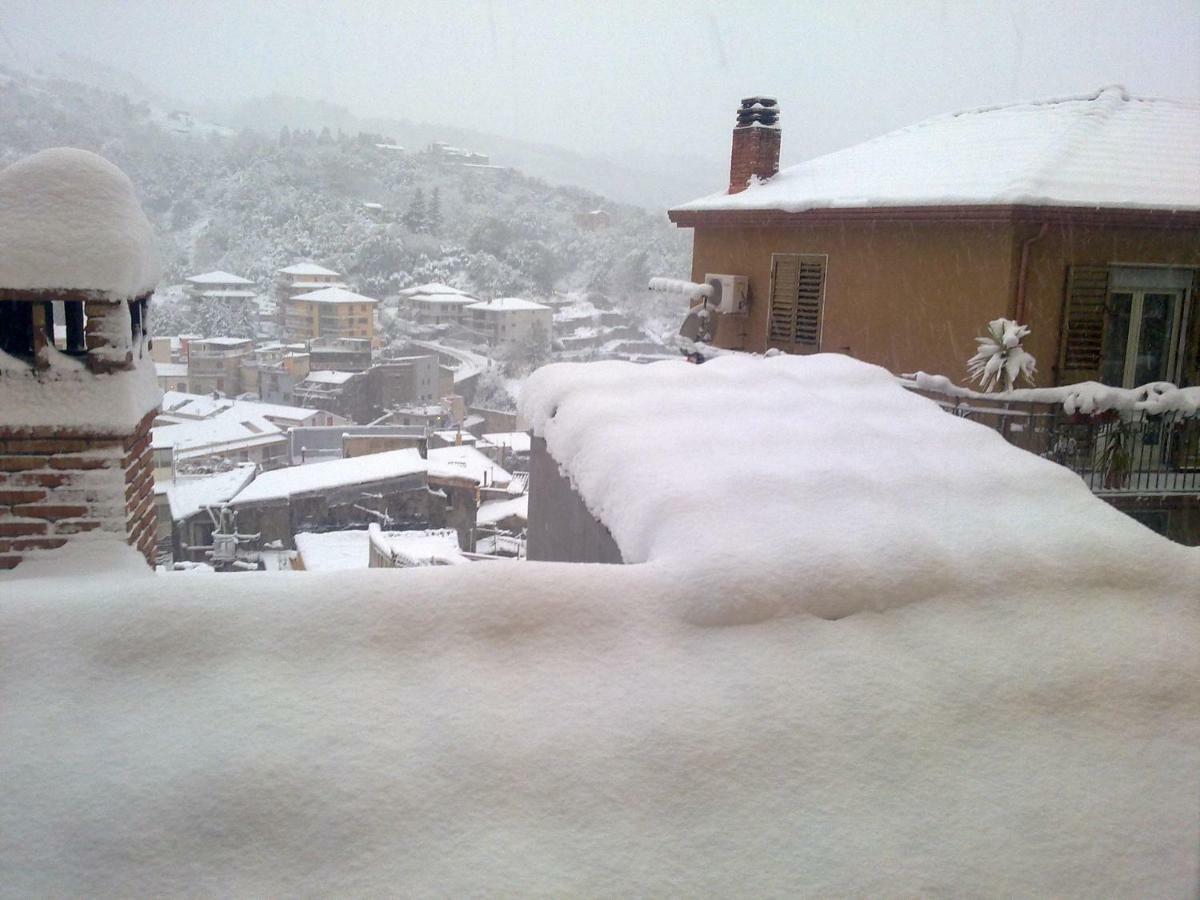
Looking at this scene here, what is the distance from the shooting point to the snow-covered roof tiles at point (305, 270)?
23.5 meters

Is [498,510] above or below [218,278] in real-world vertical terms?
below

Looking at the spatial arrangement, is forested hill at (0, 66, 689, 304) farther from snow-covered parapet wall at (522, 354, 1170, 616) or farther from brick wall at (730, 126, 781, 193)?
snow-covered parapet wall at (522, 354, 1170, 616)

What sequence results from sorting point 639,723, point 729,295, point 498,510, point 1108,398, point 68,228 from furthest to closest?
point 498,510 → point 729,295 → point 1108,398 → point 68,228 → point 639,723

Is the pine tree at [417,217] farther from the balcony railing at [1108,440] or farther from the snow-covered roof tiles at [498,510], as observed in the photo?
the balcony railing at [1108,440]

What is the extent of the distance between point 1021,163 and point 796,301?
10.00 ft

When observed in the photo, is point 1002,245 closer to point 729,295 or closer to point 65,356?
point 729,295

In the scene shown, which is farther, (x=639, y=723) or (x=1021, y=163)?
(x=1021, y=163)

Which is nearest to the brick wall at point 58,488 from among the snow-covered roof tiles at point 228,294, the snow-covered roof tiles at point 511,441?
the snow-covered roof tiles at point 511,441

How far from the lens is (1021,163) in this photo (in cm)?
953

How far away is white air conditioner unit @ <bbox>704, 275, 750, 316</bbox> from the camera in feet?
39.3

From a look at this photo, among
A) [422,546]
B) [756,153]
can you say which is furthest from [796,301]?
[422,546]

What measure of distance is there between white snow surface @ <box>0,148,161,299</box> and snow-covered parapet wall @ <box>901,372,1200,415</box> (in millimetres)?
7196

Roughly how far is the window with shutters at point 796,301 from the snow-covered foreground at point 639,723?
29.3ft

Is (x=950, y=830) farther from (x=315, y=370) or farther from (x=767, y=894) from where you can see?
(x=315, y=370)
